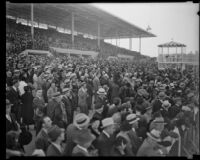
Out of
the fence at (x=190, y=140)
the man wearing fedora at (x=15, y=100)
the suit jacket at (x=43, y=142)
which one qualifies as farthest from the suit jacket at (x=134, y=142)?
the man wearing fedora at (x=15, y=100)

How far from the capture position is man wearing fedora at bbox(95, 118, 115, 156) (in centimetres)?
316

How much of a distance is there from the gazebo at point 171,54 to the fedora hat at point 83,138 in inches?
153

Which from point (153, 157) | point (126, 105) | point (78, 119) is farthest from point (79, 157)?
point (126, 105)

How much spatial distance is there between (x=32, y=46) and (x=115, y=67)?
430cm

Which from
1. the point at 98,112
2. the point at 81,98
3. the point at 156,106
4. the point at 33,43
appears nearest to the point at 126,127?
the point at 98,112

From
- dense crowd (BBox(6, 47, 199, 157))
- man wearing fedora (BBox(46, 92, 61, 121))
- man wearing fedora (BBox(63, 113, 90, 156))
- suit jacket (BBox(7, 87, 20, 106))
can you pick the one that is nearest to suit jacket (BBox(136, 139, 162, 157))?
dense crowd (BBox(6, 47, 199, 157))

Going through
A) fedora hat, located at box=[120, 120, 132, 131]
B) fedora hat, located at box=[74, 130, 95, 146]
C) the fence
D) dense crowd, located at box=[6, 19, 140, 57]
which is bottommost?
the fence

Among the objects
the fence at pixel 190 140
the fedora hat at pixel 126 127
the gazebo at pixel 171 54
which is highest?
the gazebo at pixel 171 54

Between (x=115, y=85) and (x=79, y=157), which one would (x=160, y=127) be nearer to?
(x=79, y=157)

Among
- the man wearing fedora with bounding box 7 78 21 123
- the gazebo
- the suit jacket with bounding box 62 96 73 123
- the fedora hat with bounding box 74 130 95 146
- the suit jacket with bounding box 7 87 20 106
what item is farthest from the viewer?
the gazebo

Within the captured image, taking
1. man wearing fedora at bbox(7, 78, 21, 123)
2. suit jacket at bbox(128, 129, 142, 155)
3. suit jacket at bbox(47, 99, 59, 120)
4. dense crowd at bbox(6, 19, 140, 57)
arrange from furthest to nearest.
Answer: dense crowd at bbox(6, 19, 140, 57), man wearing fedora at bbox(7, 78, 21, 123), suit jacket at bbox(47, 99, 59, 120), suit jacket at bbox(128, 129, 142, 155)

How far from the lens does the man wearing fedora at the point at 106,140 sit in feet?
10.4

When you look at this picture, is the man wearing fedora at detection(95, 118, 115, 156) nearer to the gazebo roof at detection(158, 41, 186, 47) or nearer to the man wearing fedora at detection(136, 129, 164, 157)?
the man wearing fedora at detection(136, 129, 164, 157)

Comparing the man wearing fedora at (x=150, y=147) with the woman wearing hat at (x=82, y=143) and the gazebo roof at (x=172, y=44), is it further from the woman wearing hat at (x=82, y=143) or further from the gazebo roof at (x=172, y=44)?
the gazebo roof at (x=172, y=44)
